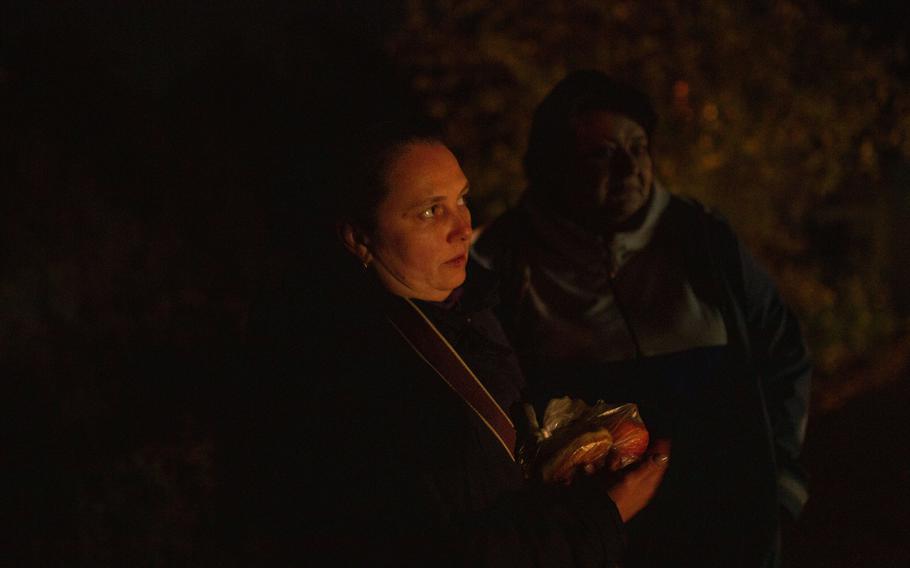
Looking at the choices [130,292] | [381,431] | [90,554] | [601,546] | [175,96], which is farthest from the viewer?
[175,96]

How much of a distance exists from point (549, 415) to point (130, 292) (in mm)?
4992

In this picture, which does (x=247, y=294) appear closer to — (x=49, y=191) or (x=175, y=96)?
(x=49, y=191)

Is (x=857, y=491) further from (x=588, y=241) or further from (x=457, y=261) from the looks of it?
(x=457, y=261)

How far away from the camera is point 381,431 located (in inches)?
55.6

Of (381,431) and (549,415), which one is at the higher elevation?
(381,431)

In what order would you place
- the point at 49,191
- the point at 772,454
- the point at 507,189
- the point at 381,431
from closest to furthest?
the point at 381,431 → the point at 772,454 → the point at 507,189 → the point at 49,191

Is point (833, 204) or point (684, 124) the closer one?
point (684, 124)

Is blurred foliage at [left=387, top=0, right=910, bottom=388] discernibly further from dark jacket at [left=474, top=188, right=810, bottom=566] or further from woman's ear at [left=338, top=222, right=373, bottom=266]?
woman's ear at [left=338, top=222, right=373, bottom=266]

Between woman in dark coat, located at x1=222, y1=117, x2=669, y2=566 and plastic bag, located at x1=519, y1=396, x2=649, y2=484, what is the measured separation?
0.04 meters

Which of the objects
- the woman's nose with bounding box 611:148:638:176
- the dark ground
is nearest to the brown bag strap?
the woman's nose with bounding box 611:148:638:176

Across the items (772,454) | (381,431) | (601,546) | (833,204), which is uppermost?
(381,431)

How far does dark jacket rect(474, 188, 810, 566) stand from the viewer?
2.25 meters

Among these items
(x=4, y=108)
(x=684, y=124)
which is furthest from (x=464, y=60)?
(x=4, y=108)

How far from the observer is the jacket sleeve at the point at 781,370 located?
2.41 m
